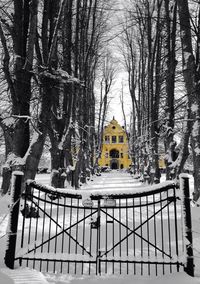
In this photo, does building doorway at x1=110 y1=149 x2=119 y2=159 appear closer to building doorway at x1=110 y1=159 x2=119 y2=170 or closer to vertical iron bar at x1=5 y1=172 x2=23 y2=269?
building doorway at x1=110 y1=159 x2=119 y2=170

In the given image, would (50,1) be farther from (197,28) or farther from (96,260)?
(96,260)

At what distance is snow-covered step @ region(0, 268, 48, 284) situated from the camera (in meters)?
3.71

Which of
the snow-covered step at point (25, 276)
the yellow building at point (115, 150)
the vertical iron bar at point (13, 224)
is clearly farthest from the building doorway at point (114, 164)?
the snow-covered step at point (25, 276)

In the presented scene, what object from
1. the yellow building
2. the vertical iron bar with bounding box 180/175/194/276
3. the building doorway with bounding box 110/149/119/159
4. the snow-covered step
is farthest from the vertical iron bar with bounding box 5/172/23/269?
the building doorway with bounding box 110/149/119/159

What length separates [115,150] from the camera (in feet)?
241

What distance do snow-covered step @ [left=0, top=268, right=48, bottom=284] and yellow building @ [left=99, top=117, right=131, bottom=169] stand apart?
222ft

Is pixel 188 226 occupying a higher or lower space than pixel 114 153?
lower

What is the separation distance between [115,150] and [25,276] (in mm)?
69656

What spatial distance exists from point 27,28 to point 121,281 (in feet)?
25.7

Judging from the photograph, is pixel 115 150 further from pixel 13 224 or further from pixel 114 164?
pixel 13 224

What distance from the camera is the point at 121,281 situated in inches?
150

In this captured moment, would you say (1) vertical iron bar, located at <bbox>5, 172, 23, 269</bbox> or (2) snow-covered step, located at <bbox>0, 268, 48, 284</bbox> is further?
(1) vertical iron bar, located at <bbox>5, 172, 23, 269</bbox>

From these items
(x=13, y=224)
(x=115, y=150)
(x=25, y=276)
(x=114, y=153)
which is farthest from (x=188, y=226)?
(x=115, y=150)

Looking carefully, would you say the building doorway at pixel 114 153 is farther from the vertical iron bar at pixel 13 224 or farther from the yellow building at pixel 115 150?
the vertical iron bar at pixel 13 224
